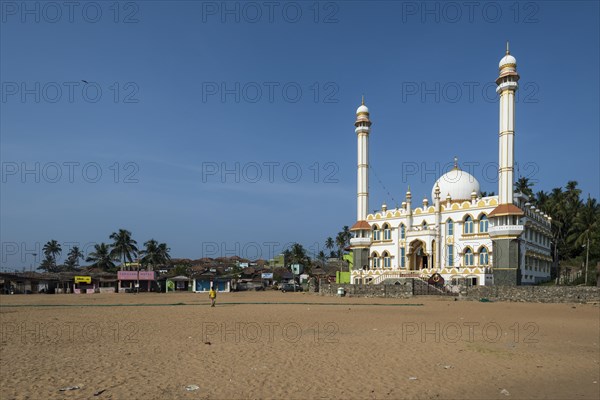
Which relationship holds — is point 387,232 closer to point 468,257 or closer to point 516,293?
point 468,257

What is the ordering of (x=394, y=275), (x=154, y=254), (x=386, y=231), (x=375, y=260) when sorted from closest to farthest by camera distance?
(x=394, y=275) → (x=386, y=231) → (x=375, y=260) → (x=154, y=254)

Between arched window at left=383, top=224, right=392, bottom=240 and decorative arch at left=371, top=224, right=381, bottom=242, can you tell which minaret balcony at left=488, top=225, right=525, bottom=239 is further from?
decorative arch at left=371, top=224, right=381, bottom=242

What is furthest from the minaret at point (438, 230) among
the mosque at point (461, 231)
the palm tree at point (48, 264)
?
the palm tree at point (48, 264)

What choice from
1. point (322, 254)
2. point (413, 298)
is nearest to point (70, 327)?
point (413, 298)

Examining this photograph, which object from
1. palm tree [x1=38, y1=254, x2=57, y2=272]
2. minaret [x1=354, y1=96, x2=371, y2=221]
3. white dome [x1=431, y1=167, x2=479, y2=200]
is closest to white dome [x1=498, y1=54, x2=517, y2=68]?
white dome [x1=431, y1=167, x2=479, y2=200]

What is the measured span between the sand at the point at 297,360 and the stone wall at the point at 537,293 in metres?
14.6

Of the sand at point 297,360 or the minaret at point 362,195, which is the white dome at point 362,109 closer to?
the minaret at point 362,195

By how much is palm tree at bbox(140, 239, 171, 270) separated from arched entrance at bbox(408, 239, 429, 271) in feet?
170

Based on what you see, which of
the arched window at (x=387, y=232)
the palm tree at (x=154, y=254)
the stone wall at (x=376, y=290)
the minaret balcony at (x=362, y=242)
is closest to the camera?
the stone wall at (x=376, y=290)

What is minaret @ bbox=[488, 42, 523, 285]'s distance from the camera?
4200 centimetres

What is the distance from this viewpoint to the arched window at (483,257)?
45066 millimetres

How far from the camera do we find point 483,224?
45906 millimetres

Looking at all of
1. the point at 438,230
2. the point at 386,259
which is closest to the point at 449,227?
the point at 438,230

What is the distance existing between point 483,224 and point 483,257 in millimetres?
3221
